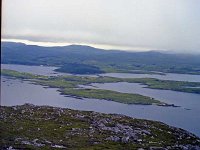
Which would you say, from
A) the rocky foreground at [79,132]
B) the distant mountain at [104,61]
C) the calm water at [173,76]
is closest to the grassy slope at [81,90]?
the calm water at [173,76]

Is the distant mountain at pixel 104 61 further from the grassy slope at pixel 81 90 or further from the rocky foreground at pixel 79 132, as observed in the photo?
the rocky foreground at pixel 79 132

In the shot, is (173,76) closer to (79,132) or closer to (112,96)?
(112,96)

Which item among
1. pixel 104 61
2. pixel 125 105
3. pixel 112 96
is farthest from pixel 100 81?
pixel 104 61

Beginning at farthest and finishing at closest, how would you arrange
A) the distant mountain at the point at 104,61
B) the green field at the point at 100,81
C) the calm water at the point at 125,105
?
the distant mountain at the point at 104,61, the green field at the point at 100,81, the calm water at the point at 125,105

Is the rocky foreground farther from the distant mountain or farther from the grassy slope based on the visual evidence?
the distant mountain

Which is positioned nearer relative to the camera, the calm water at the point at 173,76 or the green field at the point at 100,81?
the green field at the point at 100,81

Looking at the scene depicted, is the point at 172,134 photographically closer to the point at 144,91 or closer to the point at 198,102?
the point at 198,102

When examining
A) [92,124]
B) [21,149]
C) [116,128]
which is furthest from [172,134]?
[21,149]
